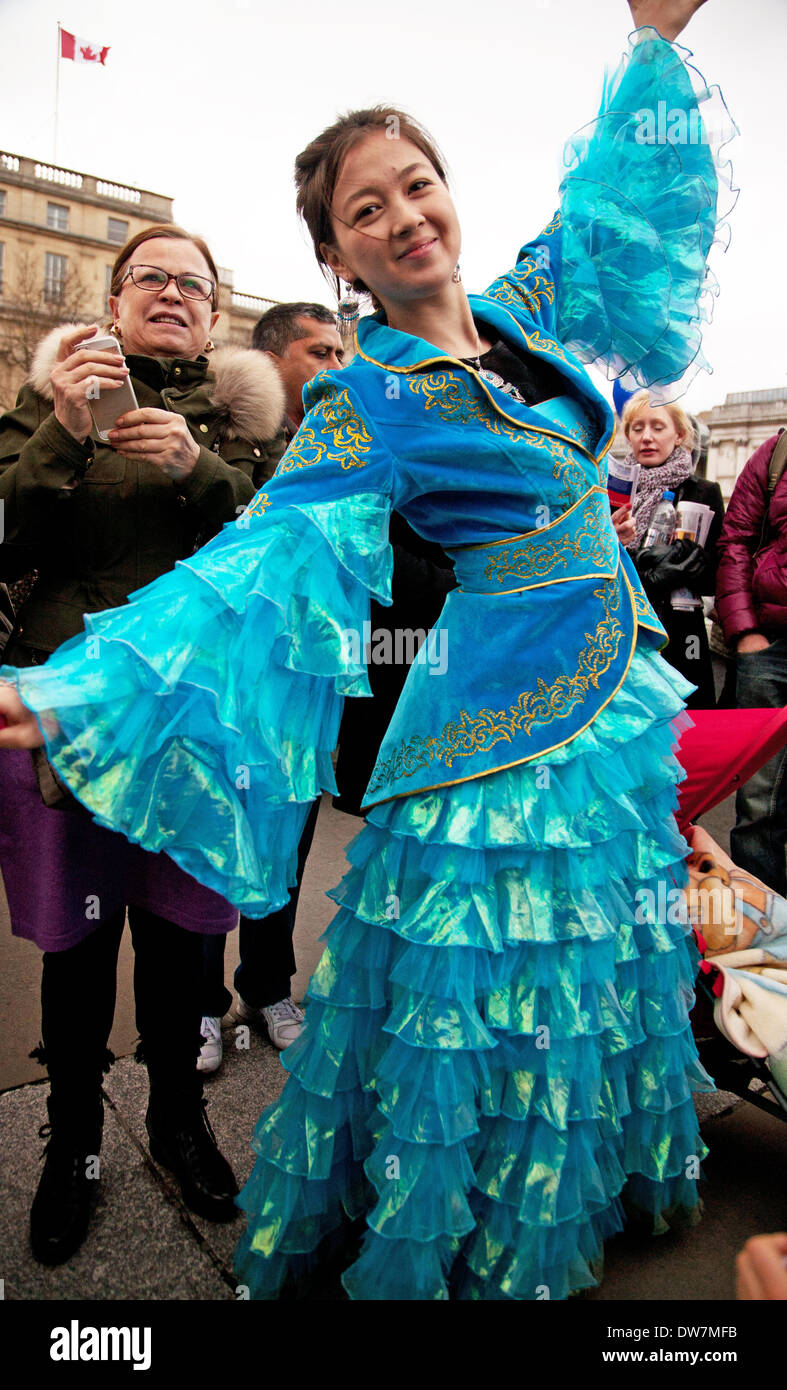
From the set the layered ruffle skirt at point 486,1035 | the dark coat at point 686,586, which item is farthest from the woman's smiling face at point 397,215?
the dark coat at point 686,586

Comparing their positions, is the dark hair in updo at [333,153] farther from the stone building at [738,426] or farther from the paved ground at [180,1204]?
the stone building at [738,426]

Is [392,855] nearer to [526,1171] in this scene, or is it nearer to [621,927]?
[621,927]

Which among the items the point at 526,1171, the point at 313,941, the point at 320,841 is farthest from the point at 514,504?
the point at 320,841

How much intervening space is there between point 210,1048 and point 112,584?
1.28 metres

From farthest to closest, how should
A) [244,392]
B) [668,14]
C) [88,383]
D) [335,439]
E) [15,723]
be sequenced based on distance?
1. [244,392]
2. [668,14]
3. [88,383]
4. [335,439]
5. [15,723]

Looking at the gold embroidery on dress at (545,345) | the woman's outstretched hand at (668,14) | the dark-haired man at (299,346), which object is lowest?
the gold embroidery on dress at (545,345)

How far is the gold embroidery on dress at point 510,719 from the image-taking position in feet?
4.35

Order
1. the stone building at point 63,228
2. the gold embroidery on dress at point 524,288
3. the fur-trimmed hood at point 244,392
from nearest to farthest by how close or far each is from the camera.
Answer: the gold embroidery on dress at point 524,288, the fur-trimmed hood at point 244,392, the stone building at point 63,228

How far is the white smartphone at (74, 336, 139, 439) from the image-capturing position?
56.3 inches

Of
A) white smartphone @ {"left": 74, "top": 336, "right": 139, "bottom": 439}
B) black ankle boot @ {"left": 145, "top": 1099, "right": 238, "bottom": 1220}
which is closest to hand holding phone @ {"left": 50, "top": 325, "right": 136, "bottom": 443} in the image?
white smartphone @ {"left": 74, "top": 336, "right": 139, "bottom": 439}

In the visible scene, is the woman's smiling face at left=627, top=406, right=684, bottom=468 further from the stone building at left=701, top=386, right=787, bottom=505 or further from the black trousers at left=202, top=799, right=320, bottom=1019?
the stone building at left=701, top=386, right=787, bottom=505

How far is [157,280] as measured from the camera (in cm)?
170

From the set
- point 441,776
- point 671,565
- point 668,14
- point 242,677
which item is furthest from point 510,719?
point 671,565

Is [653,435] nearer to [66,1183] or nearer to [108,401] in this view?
[108,401]
